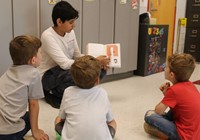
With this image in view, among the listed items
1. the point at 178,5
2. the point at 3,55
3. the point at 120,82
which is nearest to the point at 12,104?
the point at 3,55

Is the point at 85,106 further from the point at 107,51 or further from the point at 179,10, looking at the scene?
the point at 179,10

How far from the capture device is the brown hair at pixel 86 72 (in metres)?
1.24

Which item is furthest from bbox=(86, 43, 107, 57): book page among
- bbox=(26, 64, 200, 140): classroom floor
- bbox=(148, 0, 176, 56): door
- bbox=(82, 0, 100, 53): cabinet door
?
bbox=(148, 0, 176, 56): door

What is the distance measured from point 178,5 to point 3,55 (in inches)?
145

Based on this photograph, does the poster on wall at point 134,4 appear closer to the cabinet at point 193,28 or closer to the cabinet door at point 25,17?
the cabinet door at point 25,17

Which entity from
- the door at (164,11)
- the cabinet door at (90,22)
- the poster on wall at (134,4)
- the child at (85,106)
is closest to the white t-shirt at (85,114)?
the child at (85,106)

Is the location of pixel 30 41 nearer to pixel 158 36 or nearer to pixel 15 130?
pixel 15 130

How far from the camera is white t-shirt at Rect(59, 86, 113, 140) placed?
1.20 metres

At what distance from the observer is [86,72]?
123cm

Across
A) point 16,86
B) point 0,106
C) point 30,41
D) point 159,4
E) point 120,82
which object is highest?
point 159,4

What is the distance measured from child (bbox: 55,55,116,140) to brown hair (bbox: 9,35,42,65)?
1.11 ft

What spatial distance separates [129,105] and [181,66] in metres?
0.98

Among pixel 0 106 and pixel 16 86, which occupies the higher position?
pixel 16 86

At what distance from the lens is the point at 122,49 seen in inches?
137
